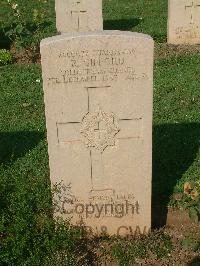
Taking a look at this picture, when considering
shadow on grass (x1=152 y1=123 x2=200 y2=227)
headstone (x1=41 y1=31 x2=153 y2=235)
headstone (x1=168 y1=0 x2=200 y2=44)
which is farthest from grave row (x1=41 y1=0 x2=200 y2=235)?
headstone (x1=168 y1=0 x2=200 y2=44)

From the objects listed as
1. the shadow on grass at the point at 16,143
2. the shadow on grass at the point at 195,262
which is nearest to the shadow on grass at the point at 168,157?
the shadow on grass at the point at 195,262

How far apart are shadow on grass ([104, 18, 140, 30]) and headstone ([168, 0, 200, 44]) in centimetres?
212

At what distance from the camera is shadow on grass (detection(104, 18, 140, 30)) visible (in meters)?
12.6

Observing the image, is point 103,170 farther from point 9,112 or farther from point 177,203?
point 9,112

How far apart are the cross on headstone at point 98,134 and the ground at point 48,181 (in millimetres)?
475

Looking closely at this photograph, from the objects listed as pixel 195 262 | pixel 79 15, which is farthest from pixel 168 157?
pixel 79 15

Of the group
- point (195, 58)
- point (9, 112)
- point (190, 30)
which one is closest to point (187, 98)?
point (195, 58)

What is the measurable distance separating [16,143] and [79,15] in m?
5.07

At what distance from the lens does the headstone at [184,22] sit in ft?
33.6

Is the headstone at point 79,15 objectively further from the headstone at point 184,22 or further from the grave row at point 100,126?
the grave row at point 100,126

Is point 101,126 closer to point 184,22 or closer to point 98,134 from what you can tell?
point 98,134

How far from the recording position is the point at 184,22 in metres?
10.5

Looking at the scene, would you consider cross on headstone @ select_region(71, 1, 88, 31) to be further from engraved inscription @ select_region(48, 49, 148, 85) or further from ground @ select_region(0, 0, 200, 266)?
engraved inscription @ select_region(48, 49, 148, 85)

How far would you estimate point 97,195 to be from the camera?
14.5 ft
